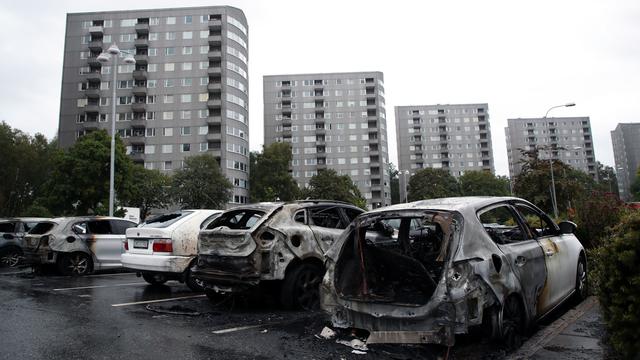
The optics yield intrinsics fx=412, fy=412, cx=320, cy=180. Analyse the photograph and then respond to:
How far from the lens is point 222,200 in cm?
5272

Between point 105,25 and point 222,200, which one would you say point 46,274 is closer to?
point 222,200

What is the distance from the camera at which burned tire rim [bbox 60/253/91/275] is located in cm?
1088

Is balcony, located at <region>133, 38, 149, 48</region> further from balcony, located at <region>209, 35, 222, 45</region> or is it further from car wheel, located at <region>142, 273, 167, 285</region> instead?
car wheel, located at <region>142, 273, 167, 285</region>

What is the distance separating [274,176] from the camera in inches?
2662

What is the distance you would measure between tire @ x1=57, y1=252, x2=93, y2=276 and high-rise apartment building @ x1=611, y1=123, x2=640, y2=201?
15410cm

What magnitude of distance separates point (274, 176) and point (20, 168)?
34431mm

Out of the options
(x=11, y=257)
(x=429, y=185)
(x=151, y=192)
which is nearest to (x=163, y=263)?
(x=11, y=257)

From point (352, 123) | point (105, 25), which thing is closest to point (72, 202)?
point (105, 25)

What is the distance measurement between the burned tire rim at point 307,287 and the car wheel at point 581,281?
390cm

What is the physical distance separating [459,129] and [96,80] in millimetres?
85013

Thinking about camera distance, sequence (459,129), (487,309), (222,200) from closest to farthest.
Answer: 1. (487,309)
2. (222,200)
3. (459,129)

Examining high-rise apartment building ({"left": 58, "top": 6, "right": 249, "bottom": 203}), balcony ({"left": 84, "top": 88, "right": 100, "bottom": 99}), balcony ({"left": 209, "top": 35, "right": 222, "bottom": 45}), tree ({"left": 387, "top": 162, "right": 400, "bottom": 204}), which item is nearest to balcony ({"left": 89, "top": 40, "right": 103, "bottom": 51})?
high-rise apartment building ({"left": 58, "top": 6, "right": 249, "bottom": 203})

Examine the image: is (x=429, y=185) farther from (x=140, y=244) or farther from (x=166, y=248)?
(x=166, y=248)

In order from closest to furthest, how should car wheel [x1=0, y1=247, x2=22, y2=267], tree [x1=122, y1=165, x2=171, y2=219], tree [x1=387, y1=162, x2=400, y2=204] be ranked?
car wheel [x1=0, y1=247, x2=22, y2=267]
tree [x1=122, y1=165, x2=171, y2=219]
tree [x1=387, y1=162, x2=400, y2=204]
